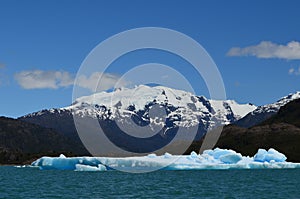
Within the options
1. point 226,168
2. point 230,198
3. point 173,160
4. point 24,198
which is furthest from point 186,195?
point 226,168

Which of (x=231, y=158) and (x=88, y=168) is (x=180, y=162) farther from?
(x=88, y=168)

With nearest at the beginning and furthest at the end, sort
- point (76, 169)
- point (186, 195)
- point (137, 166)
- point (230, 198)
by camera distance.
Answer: point (230, 198)
point (186, 195)
point (137, 166)
point (76, 169)

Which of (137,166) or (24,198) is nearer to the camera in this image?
(24,198)

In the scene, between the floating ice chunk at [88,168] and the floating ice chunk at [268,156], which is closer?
the floating ice chunk at [88,168]

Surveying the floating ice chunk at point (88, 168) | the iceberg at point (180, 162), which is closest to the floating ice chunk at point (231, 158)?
the iceberg at point (180, 162)

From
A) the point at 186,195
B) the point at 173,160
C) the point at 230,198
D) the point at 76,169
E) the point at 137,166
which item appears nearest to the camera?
the point at 230,198

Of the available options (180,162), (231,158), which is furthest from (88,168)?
(231,158)

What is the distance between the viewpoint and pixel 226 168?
162 meters

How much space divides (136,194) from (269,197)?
17.7 meters

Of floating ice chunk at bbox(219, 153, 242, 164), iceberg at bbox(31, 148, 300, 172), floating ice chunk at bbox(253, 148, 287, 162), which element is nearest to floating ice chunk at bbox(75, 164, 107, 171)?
iceberg at bbox(31, 148, 300, 172)

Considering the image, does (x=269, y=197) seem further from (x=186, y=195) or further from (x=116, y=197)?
(x=116, y=197)

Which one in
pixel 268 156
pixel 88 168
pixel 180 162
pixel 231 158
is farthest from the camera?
pixel 268 156

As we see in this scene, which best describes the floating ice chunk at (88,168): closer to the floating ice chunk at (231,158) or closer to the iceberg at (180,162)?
the iceberg at (180,162)

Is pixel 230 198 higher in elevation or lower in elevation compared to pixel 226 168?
lower
